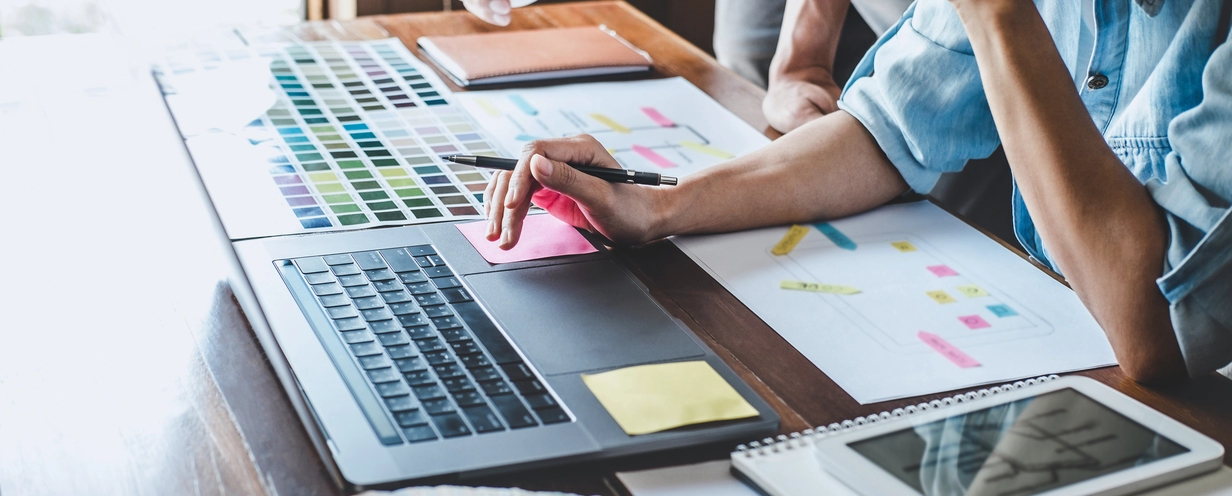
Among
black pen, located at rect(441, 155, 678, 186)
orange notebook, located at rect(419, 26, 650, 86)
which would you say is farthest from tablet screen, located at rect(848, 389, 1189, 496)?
orange notebook, located at rect(419, 26, 650, 86)

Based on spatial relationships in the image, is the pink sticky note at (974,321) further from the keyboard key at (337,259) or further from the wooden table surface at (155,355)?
the keyboard key at (337,259)

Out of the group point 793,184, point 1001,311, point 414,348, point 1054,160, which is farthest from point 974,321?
point 414,348

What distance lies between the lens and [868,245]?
1.11m

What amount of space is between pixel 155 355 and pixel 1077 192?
746 millimetres

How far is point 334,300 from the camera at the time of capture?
0.87 meters

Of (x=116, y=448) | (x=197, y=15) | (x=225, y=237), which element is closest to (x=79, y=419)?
(x=116, y=448)

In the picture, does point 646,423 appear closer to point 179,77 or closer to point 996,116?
point 996,116

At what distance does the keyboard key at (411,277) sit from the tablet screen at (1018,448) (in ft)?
1.29

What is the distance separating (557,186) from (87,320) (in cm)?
40

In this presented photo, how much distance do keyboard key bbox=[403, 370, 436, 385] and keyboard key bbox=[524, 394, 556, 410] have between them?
2.7 inches

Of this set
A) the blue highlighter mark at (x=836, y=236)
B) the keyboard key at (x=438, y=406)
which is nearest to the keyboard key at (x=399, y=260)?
the keyboard key at (x=438, y=406)

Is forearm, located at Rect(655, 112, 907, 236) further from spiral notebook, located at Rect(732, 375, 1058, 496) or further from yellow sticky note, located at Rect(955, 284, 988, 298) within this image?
→ spiral notebook, located at Rect(732, 375, 1058, 496)

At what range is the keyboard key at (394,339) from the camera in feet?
2.65

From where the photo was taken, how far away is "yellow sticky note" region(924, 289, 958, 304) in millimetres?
987
